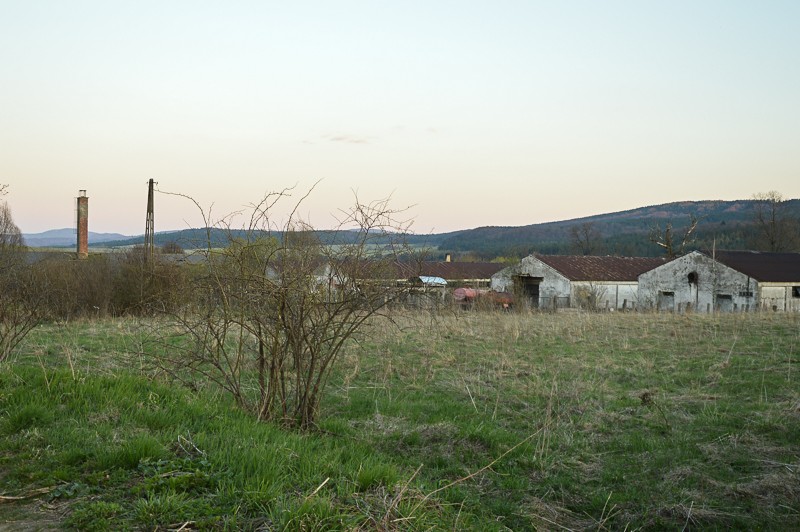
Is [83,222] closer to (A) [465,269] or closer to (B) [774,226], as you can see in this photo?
(A) [465,269]

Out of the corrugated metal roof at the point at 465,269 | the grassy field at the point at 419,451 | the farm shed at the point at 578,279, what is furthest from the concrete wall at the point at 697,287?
the grassy field at the point at 419,451

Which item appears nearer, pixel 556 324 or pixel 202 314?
pixel 202 314

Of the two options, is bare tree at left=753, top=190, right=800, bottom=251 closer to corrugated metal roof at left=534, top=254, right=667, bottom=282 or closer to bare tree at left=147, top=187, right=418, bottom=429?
corrugated metal roof at left=534, top=254, right=667, bottom=282

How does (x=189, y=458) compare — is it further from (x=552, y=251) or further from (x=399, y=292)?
(x=552, y=251)

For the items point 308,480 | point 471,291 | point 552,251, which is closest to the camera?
point 308,480

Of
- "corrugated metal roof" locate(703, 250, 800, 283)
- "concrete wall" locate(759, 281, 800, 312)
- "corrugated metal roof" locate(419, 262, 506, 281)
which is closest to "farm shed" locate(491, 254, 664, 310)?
"corrugated metal roof" locate(703, 250, 800, 283)

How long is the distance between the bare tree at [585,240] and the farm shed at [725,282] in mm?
42961

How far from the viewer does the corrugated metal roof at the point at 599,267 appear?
43.3 meters

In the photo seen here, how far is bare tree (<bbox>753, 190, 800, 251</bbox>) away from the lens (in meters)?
66.0

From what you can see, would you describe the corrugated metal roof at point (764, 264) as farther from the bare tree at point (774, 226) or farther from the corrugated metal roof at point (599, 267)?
the bare tree at point (774, 226)

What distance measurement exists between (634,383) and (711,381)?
1.33 metres

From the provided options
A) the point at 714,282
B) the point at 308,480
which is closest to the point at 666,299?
the point at 714,282

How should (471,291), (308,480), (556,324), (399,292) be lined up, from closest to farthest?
(308,480) → (399,292) → (556,324) → (471,291)

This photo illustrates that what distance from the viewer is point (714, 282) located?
39094 millimetres
